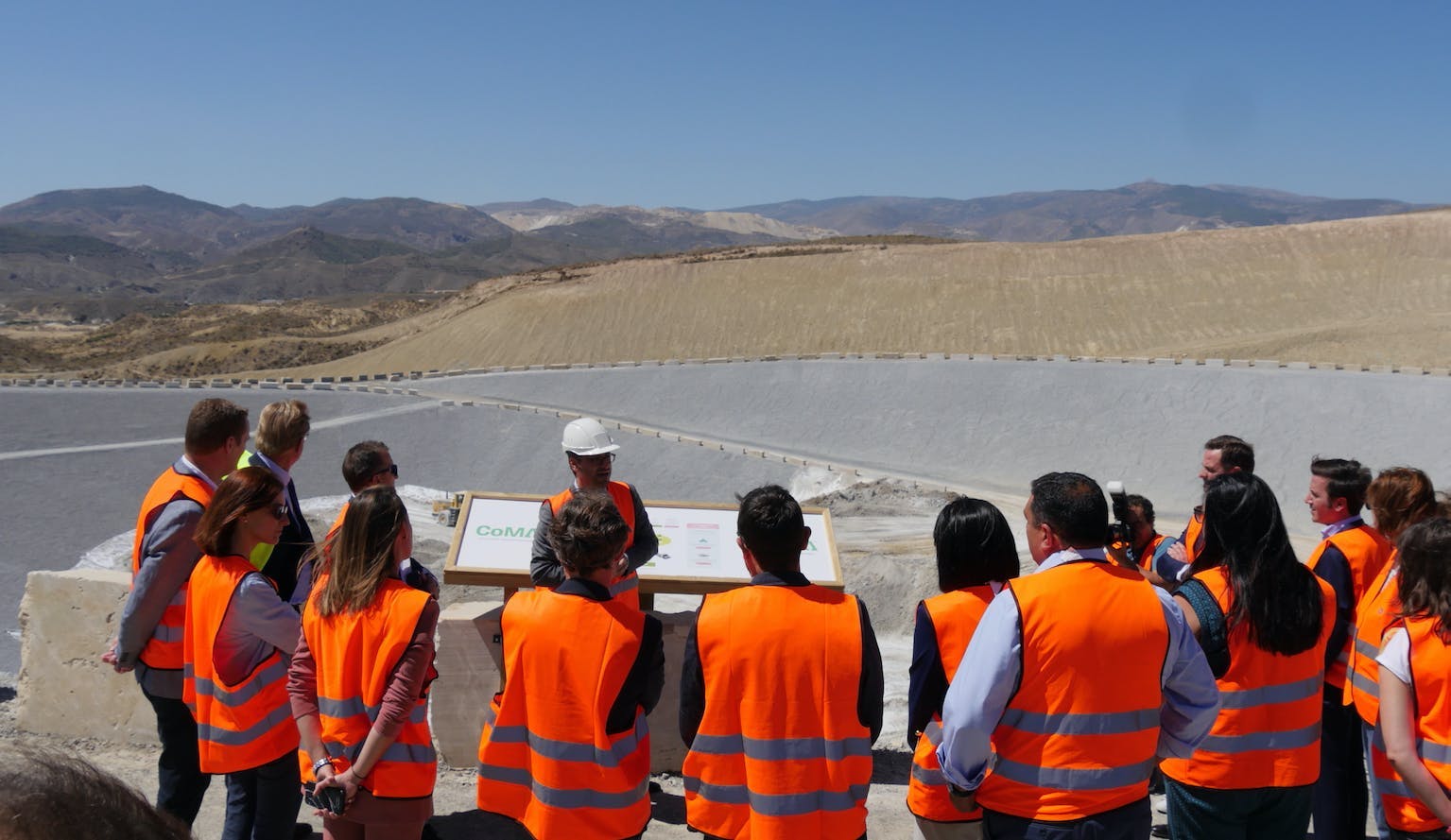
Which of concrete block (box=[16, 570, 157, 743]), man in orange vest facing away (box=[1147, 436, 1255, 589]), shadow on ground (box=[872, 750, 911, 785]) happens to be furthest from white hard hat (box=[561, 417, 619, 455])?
concrete block (box=[16, 570, 157, 743])

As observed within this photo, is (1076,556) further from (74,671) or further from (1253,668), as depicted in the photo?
(74,671)

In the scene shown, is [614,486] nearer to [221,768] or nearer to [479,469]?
[221,768]

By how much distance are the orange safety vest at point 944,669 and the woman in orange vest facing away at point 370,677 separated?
167 centimetres

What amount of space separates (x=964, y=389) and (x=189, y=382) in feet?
75.6

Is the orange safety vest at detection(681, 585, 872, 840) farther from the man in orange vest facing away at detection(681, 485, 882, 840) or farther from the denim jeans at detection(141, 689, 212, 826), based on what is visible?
the denim jeans at detection(141, 689, 212, 826)

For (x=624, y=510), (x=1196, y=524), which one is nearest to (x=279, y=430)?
(x=624, y=510)

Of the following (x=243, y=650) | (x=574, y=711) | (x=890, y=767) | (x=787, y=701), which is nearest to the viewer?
(x=787, y=701)

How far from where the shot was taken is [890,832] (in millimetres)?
5316

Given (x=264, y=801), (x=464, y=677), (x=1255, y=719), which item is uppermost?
(x=1255, y=719)

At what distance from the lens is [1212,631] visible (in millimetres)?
3721

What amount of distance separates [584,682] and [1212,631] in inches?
83.7

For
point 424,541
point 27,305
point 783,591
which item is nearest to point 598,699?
point 783,591

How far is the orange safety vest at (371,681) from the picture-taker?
3594 millimetres

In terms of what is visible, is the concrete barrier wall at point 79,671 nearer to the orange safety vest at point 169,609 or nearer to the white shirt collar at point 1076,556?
the orange safety vest at point 169,609
